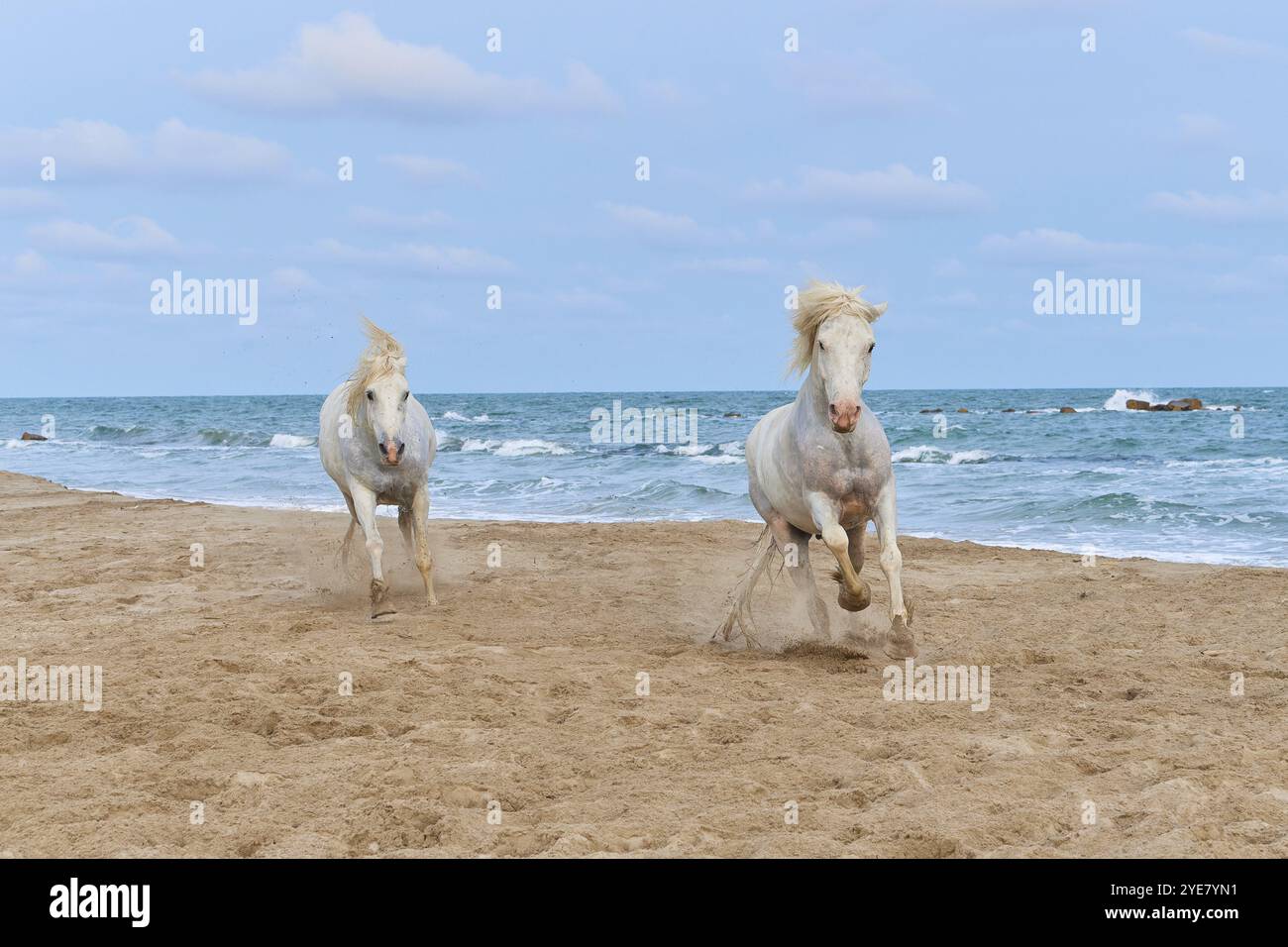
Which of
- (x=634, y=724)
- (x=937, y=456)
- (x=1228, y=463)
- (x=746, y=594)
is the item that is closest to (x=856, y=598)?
(x=746, y=594)

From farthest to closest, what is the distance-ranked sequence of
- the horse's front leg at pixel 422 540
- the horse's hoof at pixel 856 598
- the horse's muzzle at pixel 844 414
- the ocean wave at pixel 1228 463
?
the ocean wave at pixel 1228 463 < the horse's front leg at pixel 422 540 < the horse's hoof at pixel 856 598 < the horse's muzzle at pixel 844 414

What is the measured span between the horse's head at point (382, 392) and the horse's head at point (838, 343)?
3175 mm

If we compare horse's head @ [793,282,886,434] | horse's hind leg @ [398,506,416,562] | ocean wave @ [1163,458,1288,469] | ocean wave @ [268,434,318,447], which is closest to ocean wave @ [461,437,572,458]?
ocean wave @ [268,434,318,447]

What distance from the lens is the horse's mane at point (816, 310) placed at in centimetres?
629

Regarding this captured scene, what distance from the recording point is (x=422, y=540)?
8891 mm

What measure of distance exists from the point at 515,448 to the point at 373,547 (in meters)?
25.3

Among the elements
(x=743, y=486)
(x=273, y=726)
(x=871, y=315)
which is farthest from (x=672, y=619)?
(x=743, y=486)

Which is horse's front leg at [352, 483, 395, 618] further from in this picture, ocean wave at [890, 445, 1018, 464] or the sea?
ocean wave at [890, 445, 1018, 464]

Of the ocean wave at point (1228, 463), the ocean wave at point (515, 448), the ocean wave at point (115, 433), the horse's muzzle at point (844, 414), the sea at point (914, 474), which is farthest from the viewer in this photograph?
the ocean wave at point (115, 433)

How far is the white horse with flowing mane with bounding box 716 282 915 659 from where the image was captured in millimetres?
6094

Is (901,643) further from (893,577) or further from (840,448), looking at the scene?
(840,448)

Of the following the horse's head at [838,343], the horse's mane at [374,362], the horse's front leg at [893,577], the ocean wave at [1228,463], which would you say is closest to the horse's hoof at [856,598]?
the horse's front leg at [893,577]

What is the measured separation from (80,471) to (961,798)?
27.6 metres

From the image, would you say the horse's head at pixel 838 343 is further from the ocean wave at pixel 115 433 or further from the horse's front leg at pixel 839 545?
the ocean wave at pixel 115 433
